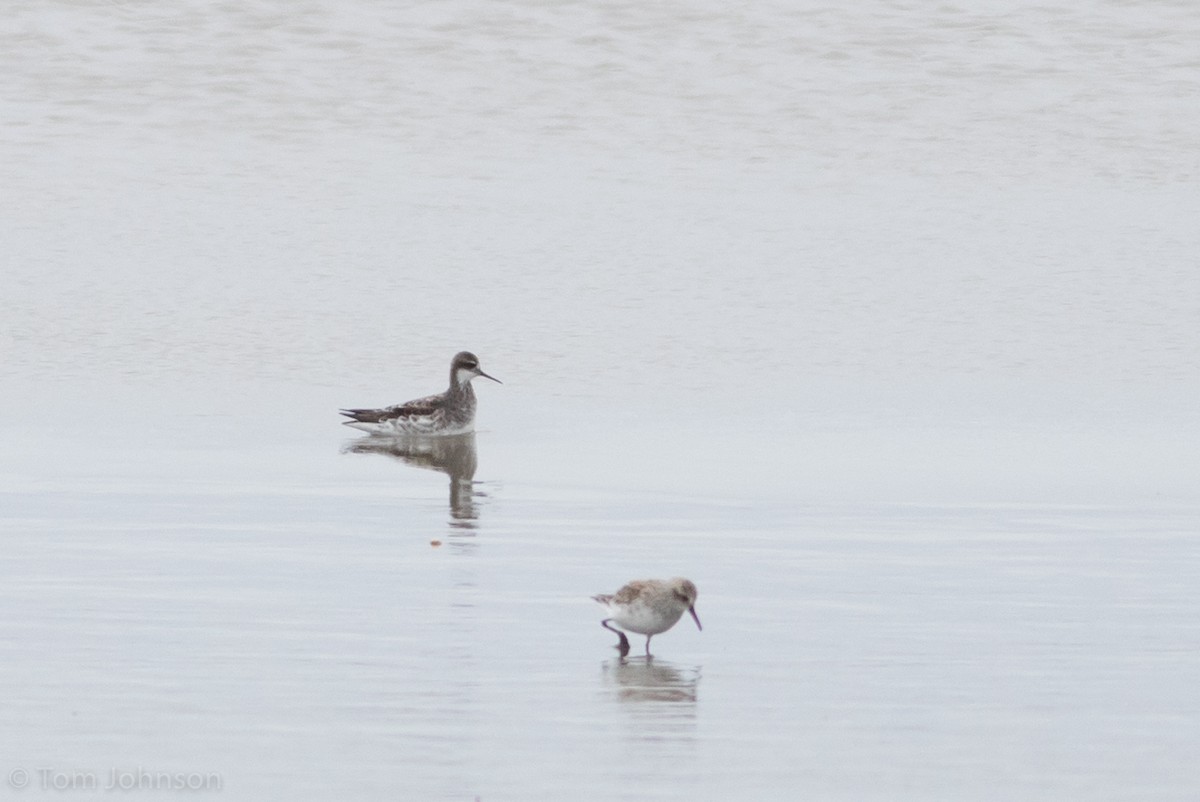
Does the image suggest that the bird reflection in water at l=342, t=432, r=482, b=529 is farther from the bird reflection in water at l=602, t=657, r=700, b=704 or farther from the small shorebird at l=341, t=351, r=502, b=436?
the bird reflection in water at l=602, t=657, r=700, b=704

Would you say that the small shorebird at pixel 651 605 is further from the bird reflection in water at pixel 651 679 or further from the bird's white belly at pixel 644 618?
the bird reflection in water at pixel 651 679

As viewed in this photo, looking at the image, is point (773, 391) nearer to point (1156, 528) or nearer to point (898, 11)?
point (1156, 528)

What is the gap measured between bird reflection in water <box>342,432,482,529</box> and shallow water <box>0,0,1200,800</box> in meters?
0.09

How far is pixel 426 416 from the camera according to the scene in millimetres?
16953

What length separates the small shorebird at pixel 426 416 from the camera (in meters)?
16.6

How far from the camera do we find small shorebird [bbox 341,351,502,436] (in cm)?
1662

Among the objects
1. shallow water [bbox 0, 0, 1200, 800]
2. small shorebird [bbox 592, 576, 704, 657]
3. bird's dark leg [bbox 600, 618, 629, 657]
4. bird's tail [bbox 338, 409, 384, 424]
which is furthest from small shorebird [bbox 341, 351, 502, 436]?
small shorebird [bbox 592, 576, 704, 657]

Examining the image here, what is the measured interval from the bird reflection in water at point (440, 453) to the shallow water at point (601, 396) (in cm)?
9

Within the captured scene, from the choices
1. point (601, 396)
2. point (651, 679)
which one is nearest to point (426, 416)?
point (601, 396)

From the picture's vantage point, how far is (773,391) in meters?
18.0

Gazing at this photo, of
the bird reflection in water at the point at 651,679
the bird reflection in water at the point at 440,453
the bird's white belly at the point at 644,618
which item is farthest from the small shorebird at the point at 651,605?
the bird reflection in water at the point at 440,453

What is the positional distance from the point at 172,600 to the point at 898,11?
31.5 metres

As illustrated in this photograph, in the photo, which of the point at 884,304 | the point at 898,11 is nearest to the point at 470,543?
the point at 884,304

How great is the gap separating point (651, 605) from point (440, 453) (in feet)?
23.9
